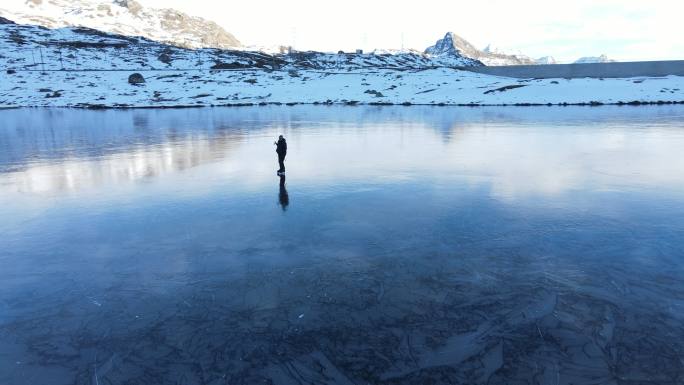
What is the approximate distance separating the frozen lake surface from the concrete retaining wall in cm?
7279

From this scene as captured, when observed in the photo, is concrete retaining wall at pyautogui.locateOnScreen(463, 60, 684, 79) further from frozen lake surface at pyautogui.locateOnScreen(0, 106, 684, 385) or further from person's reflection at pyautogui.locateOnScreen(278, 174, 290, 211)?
person's reflection at pyautogui.locateOnScreen(278, 174, 290, 211)

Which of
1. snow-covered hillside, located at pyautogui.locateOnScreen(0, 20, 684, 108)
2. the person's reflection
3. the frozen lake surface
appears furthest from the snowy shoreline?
the person's reflection

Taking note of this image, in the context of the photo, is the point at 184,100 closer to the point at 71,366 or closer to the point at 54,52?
the point at 71,366

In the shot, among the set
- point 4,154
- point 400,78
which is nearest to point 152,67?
point 400,78

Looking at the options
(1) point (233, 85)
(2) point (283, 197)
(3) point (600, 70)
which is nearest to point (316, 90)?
(1) point (233, 85)

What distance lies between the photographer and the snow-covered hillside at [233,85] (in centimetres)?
6031

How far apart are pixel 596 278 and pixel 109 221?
429 inches

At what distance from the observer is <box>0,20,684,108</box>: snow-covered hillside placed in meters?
60.3

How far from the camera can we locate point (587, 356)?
17.9 feet

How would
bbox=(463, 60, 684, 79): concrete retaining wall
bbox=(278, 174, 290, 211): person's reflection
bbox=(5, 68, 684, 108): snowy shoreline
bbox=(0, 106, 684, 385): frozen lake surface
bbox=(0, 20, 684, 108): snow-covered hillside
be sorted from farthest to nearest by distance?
bbox=(463, 60, 684, 79): concrete retaining wall, bbox=(0, 20, 684, 108): snow-covered hillside, bbox=(5, 68, 684, 108): snowy shoreline, bbox=(278, 174, 290, 211): person's reflection, bbox=(0, 106, 684, 385): frozen lake surface

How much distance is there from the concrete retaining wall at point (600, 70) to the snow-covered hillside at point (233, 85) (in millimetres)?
5946

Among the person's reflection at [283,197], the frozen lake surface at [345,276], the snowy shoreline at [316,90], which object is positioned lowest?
the frozen lake surface at [345,276]

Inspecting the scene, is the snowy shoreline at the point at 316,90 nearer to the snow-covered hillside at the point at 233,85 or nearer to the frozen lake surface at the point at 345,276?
the snow-covered hillside at the point at 233,85

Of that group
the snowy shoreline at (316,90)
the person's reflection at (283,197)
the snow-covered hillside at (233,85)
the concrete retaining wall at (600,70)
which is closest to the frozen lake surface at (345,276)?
the person's reflection at (283,197)
